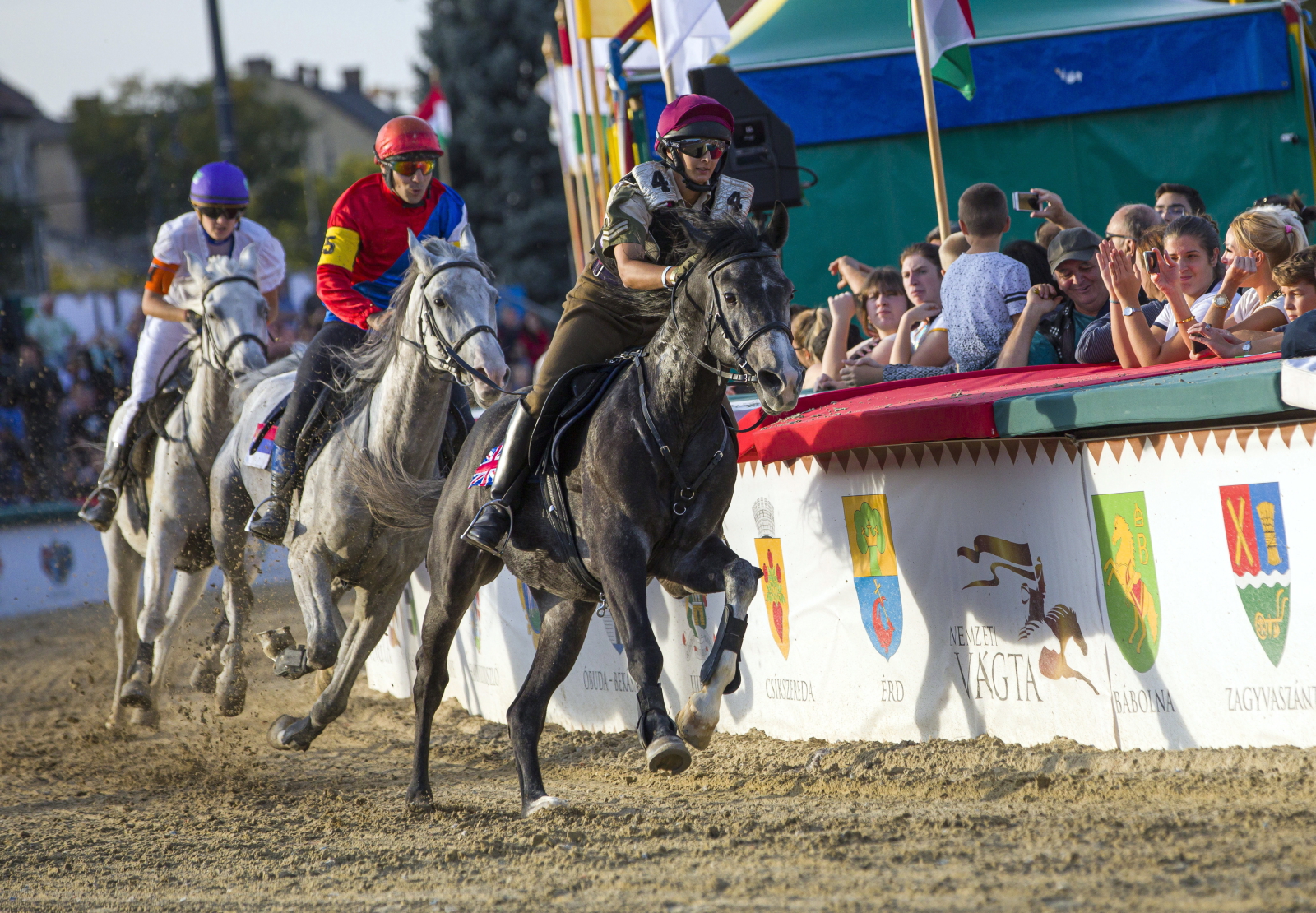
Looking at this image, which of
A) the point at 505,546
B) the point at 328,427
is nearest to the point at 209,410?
the point at 328,427

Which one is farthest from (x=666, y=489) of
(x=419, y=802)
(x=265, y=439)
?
(x=265, y=439)

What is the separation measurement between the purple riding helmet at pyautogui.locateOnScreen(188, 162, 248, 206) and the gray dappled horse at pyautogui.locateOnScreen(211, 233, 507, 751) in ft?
6.89

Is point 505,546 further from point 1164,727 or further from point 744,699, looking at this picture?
point 1164,727

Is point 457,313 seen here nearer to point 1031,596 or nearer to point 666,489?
point 666,489

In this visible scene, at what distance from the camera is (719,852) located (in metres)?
4.55

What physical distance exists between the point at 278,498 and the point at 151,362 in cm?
245

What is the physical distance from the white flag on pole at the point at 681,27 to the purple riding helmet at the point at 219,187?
2.96 m

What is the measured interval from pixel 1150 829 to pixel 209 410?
20.6 feet

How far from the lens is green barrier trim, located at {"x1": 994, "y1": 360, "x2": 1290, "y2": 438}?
4.56 meters

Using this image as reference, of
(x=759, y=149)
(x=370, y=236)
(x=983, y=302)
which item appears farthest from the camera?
(x=759, y=149)

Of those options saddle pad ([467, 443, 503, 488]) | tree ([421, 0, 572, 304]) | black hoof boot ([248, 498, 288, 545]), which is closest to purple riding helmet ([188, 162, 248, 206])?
black hoof boot ([248, 498, 288, 545])

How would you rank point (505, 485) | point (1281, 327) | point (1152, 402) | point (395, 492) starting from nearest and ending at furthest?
point (1152, 402)
point (1281, 327)
point (505, 485)
point (395, 492)

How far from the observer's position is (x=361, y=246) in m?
7.59

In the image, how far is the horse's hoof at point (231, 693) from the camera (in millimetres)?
7902
